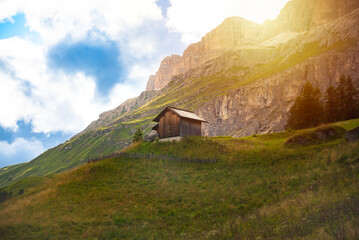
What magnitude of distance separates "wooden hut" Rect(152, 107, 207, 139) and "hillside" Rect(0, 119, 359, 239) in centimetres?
1455

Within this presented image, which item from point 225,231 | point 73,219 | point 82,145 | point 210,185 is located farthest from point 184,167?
point 82,145

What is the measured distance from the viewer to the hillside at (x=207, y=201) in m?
8.85

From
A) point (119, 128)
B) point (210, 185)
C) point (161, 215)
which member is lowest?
point (161, 215)

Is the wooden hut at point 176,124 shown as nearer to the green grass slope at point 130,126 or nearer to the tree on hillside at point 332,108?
the tree on hillside at point 332,108

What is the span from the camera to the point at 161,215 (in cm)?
1561

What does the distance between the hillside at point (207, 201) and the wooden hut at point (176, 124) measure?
14548 millimetres

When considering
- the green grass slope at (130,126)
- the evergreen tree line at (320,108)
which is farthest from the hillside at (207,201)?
the green grass slope at (130,126)

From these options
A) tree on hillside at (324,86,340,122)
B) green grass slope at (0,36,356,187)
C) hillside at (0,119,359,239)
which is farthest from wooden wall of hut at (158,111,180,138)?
green grass slope at (0,36,356,187)

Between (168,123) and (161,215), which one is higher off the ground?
(168,123)

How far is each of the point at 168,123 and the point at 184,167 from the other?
59.6 ft

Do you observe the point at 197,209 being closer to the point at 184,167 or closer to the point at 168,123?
the point at 184,167

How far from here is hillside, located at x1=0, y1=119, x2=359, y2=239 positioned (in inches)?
348

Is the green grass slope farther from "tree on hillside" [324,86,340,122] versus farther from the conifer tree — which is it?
the conifer tree

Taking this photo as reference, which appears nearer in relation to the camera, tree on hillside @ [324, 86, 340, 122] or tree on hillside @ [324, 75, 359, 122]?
tree on hillside @ [324, 75, 359, 122]
